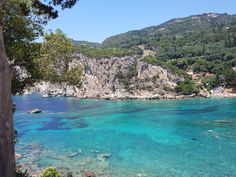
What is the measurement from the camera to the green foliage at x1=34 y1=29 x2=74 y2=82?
56.2ft

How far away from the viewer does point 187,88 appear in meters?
123

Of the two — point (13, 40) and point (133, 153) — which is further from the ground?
point (13, 40)

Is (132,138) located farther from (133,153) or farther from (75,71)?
(75,71)

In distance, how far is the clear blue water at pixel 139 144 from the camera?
34.3 m

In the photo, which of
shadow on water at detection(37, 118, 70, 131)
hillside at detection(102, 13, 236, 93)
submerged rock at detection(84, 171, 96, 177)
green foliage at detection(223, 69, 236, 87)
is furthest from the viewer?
hillside at detection(102, 13, 236, 93)

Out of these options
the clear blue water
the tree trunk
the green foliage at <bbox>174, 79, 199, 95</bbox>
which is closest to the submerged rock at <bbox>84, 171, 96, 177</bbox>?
the clear blue water

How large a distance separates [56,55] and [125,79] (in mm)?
121770

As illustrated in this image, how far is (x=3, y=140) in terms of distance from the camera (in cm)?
965

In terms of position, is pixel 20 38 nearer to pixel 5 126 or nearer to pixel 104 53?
pixel 5 126

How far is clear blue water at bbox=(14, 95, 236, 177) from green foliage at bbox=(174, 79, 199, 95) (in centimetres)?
4477

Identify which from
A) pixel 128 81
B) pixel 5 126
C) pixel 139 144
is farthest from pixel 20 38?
pixel 128 81

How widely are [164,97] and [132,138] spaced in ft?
245

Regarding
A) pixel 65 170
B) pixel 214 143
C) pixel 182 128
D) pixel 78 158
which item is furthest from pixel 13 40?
pixel 182 128

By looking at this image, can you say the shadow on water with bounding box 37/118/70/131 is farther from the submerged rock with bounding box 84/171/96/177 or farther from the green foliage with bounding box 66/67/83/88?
the green foliage with bounding box 66/67/83/88
